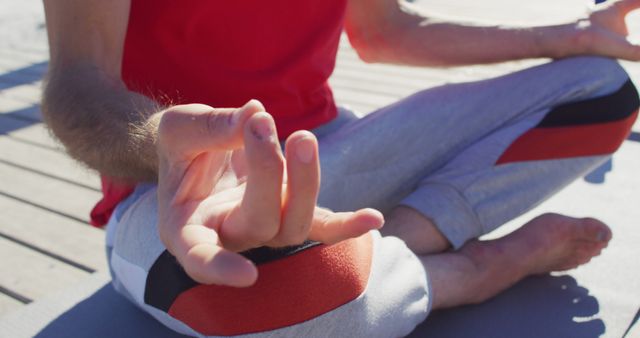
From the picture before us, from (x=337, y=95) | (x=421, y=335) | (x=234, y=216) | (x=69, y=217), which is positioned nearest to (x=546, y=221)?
(x=421, y=335)

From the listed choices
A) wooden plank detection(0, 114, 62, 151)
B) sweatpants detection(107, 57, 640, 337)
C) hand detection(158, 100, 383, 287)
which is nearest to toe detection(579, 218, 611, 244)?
sweatpants detection(107, 57, 640, 337)

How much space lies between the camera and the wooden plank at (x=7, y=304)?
1.36 meters

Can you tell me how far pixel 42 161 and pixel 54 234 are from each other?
0.52 m

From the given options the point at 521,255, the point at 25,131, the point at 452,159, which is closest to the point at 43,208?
the point at 25,131

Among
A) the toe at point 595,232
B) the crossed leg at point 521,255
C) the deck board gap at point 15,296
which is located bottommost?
the deck board gap at point 15,296

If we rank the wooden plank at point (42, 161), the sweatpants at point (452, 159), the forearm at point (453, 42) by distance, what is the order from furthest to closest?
1. the wooden plank at point (42, 161)
2. the forearm at point (453, 42)
3. the sweatpants at point (452, 159)

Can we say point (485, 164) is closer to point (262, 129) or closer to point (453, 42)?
point (453, 42)

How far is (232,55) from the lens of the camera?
4.28 ft

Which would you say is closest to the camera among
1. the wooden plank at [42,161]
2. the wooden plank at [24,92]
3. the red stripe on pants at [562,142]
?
the red stripe on pants at [562,142]

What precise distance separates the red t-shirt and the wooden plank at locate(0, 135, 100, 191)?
2.01 feet

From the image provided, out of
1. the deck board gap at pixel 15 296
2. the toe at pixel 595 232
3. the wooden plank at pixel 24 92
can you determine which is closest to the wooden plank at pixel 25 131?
the wooden plank at pixel 24 92

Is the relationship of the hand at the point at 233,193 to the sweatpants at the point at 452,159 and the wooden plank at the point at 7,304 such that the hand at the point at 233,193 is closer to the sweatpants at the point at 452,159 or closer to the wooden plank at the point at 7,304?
the sweatpants at the point at 452,159

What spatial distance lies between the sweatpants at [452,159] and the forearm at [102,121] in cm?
11

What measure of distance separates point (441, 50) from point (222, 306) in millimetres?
809
